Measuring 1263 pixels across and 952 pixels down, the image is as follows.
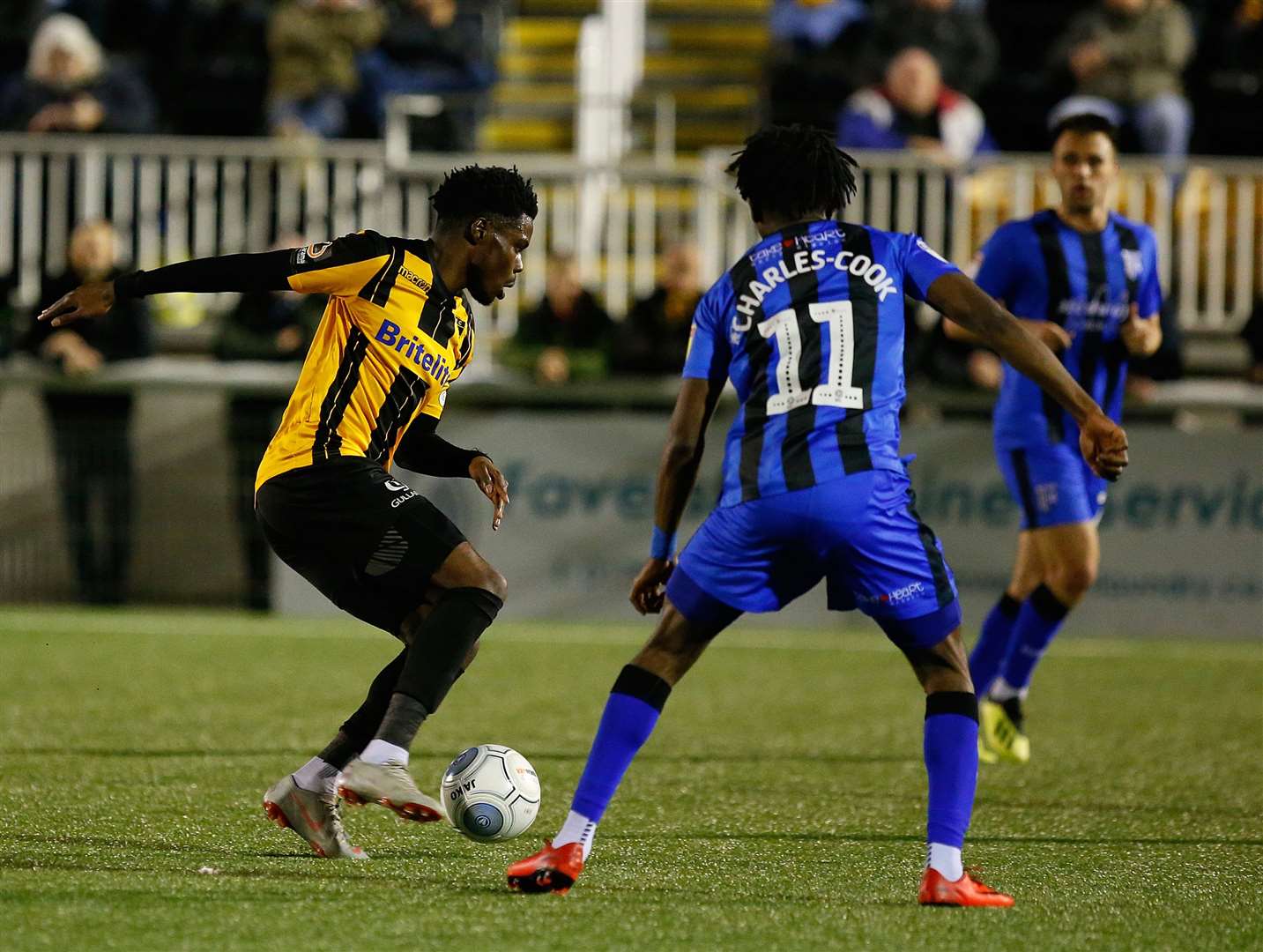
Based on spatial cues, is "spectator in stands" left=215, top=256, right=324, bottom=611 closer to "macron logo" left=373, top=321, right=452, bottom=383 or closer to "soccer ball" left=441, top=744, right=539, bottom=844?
"macron logo" left=373, top=321, right=452, bottom=383

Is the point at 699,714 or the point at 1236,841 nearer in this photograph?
the point at 1236,841

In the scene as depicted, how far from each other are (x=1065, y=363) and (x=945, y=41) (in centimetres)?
842

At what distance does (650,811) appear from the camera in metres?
A: 6.20

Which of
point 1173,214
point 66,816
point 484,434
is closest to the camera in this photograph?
point 66,816

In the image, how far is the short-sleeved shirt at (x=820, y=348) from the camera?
4.75m

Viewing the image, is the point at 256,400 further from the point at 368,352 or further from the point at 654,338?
the point at 368,352

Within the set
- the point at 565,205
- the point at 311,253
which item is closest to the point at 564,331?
the point at 565,205

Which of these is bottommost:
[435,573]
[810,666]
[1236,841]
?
[810,666]

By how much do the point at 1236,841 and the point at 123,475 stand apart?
872cm

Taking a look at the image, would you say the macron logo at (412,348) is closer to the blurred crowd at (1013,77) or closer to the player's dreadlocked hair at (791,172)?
the player's dreadlocked hair at (791,172)

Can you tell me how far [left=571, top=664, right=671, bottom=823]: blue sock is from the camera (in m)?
4.74

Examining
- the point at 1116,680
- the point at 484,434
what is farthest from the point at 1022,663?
the point at 484,434

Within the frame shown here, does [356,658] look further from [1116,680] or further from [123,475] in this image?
[1116,680]

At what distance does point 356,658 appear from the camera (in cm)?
1082
